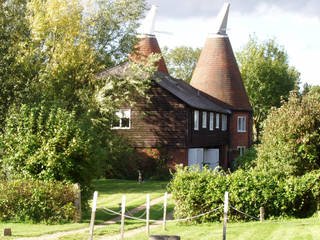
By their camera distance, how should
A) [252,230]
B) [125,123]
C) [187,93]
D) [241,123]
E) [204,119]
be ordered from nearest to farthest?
[252,230] → [125,123] → [204,119] → [187,93] → [241,123]

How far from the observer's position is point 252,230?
545 inches

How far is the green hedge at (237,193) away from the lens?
16016 mm

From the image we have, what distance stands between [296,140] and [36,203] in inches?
404

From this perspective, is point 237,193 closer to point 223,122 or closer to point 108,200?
point 108,200

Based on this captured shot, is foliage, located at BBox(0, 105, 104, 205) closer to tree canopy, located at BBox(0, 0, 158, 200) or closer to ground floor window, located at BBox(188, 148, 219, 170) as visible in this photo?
tree canopy, located at BBox(0, 0, 158, 200)

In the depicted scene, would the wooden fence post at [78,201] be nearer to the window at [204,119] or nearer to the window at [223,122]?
the window at [204,119]

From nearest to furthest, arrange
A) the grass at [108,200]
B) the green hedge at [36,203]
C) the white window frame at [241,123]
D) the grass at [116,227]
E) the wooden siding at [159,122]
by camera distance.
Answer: the grass at [116,227] → the grass at [108,200] → the green hedge at [36,203] → the wooden siding at [159,122] → the white window frame at [241,123]

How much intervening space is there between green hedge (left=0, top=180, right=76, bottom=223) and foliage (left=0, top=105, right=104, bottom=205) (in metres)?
1.08

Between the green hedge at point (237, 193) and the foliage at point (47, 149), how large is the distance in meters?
3.35

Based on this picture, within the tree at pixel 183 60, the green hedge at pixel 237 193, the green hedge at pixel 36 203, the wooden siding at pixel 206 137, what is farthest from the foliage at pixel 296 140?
the tree at pixel 183 60

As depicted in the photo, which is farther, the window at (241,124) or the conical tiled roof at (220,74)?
the window at (241,124)

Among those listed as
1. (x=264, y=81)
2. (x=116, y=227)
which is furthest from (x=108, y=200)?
(x=264, y=81)

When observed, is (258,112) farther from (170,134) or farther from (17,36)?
(17,36)

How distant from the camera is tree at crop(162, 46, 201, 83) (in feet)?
222
